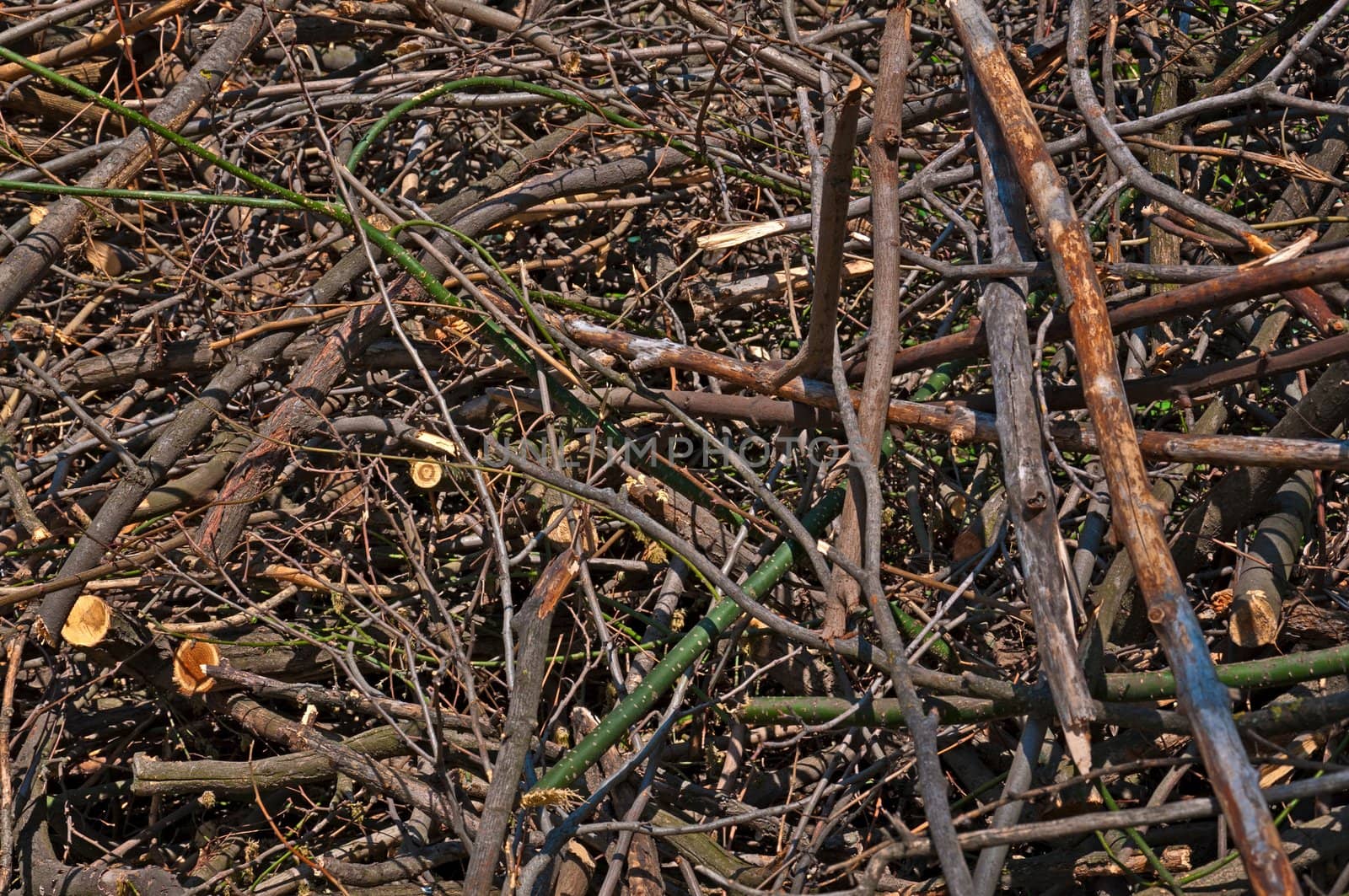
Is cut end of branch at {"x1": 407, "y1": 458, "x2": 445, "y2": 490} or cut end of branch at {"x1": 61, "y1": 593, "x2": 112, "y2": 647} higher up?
cut end of branch at {"x1": 407, "y1": 458, "x2": 445, "y2": 490}

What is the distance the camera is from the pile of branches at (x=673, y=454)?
1.76 meters

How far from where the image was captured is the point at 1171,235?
2482mm

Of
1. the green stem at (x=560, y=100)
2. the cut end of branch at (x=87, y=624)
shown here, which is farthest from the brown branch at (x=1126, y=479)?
the cut end of branch at (x=87, y=624)

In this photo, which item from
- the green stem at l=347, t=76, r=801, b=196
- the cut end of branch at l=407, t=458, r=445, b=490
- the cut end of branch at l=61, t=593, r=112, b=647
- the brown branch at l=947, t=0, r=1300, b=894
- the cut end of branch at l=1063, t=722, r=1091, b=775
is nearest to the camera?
the brown branch at l=947, t=0, r=1300, b=894

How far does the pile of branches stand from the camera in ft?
5.79

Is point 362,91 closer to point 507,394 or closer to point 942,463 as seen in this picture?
point 507,394

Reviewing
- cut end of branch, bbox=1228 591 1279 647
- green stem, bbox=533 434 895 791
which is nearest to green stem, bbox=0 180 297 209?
green stem, bbox=533 434 895 791

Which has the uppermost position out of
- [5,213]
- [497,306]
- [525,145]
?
[525,145]

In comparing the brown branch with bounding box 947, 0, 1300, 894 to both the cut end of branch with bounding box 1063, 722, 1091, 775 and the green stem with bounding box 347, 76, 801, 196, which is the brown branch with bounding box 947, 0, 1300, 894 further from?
the green stem with bounding box 347, 76, 801, 196

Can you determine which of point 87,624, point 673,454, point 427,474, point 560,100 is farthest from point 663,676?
point 560,100

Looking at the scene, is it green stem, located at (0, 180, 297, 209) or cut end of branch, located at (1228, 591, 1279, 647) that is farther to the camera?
green stem, located at (0, 180, 297, 209)

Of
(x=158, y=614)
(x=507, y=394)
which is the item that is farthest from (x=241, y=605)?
(x=507, y=394)

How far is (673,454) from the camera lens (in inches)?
Answer: 92.8

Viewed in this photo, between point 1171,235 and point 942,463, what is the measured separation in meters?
0.76
